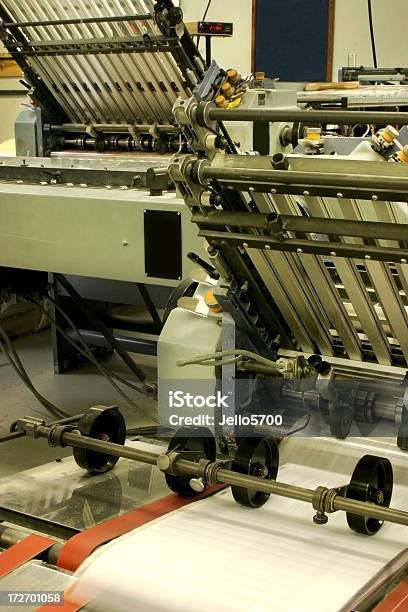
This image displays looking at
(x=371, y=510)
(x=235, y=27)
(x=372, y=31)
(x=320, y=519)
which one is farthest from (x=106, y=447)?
(x=235, y=27)

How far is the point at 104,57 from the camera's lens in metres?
2.76

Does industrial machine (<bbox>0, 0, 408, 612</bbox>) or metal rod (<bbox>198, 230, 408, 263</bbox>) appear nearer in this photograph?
industrial machine (<bbox>0, 0, 408, 612</bbox>)

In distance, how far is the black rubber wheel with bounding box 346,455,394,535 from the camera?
1.32m

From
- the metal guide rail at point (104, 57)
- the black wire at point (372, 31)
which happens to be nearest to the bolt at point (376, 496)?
the metal guide rail at point (104, 57)

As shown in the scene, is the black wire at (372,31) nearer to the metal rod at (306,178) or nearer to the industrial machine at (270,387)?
the industrial machine at (270,387)

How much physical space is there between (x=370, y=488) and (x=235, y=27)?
453 centimetres

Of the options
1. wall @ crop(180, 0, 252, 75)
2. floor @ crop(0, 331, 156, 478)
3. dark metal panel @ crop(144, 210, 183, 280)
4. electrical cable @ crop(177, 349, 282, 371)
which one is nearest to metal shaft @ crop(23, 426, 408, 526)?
electrical cable @ crop(177, 349, 282, 371)

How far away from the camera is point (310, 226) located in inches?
55.5

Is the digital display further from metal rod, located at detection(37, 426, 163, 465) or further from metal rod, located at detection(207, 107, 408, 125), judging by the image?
metal rod, located at detection(37, 426, 163, 465)

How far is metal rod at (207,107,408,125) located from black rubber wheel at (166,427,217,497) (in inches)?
22.2

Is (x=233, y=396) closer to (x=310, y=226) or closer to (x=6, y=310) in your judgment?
(x=310, y=226)

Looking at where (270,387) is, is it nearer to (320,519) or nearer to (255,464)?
(255,464)

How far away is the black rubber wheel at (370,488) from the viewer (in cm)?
132

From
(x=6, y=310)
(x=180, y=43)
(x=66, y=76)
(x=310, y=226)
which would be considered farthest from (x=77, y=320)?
(x=310, y=226)
